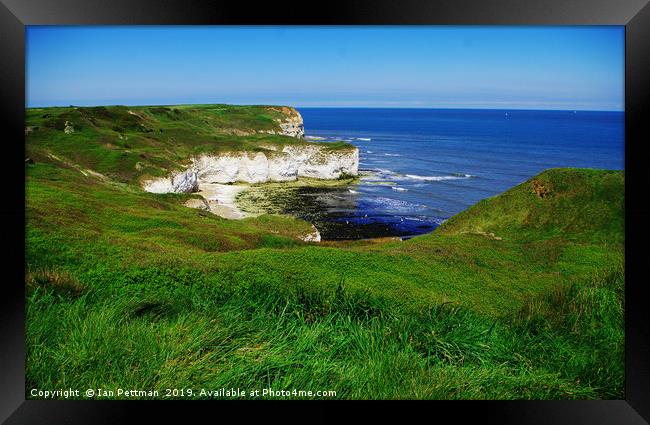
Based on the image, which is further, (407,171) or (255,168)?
(255,168)

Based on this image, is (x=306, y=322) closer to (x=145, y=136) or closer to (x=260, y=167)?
(x=260, y=167)

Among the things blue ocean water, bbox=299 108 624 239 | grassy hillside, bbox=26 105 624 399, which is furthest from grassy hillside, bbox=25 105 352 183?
grassy hillside, bbox=26 105 624 399

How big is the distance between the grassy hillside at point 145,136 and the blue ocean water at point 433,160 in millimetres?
1700

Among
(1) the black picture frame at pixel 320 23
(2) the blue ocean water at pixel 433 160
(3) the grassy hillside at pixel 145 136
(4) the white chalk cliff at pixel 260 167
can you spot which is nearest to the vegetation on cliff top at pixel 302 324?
(1) the black picture frame at pixel 320 23

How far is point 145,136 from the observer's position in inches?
755

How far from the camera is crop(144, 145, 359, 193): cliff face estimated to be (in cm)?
1591

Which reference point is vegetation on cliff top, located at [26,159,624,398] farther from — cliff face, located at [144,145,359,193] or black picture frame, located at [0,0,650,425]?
cliff face, located at [144,145,359,193]

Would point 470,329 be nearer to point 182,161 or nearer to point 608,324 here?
point 608,324

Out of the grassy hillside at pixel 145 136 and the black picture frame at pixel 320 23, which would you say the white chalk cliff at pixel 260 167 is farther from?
the black picture frame at pixel 320 23

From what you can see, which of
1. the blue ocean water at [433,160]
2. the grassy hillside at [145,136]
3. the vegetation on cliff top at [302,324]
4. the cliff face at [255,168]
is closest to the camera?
the vegetation on cliff top at [302,324]

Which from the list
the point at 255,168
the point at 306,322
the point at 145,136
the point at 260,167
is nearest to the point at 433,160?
the point at 255,168

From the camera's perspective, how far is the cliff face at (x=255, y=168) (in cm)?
1591

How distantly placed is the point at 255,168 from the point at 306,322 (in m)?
14.2
